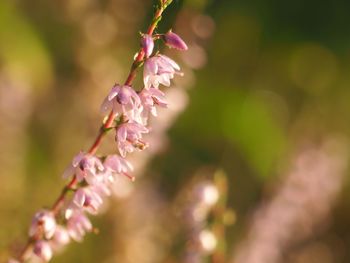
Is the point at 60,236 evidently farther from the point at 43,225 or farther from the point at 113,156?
the point at 113,156

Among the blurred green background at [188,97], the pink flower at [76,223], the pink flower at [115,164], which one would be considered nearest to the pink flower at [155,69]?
the pink flower at [115,164]

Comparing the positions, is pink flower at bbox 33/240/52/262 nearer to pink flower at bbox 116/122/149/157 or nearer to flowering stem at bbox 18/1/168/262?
flowering stem at bbox 18/1/168/262

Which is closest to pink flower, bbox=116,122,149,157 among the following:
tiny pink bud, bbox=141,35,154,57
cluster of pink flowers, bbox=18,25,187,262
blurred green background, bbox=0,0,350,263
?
cluster of pink flowers, bbox=18,25,187,262

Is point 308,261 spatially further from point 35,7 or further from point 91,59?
point 35,7

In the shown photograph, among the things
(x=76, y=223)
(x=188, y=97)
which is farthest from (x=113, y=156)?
(x=188, y=97)

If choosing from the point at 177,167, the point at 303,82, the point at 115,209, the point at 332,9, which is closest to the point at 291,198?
the point at 115,209

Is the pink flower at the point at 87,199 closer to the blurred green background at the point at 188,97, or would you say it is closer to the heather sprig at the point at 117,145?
the heather sprig at the point at 117,145
